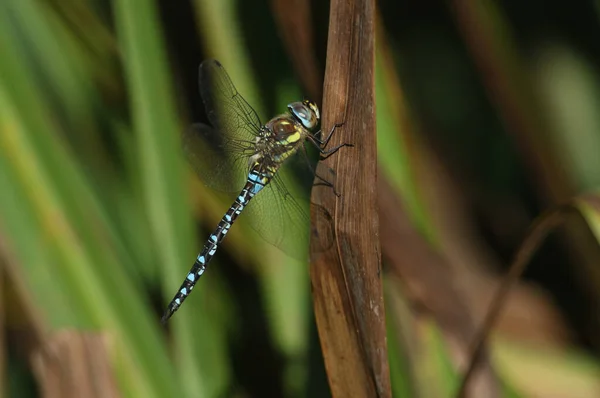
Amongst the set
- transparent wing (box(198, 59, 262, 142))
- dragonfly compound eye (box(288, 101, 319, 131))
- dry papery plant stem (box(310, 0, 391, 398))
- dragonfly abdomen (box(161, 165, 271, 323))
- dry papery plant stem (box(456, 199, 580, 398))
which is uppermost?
transparent wing (box(198, 59, 262, 142))

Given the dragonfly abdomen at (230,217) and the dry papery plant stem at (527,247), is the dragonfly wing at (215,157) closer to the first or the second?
the dragonfly abdomen at (230,217)

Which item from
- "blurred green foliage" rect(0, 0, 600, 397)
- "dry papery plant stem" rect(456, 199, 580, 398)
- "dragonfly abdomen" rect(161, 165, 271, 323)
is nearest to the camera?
"dry papery plant stem" rect(456, 199, 580, 398)

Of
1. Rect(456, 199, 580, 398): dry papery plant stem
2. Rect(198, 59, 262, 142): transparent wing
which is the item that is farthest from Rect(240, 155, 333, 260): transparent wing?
Rect(456, 199, 580, 398): dry papery plant stem

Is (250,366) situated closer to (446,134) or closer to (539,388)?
(539,388)

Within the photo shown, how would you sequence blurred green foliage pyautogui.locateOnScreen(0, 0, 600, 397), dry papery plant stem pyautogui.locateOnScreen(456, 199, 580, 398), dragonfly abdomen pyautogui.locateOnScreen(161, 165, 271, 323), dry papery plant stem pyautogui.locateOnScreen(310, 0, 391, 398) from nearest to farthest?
1. dry papery plant stem pyautogui.locateOnScreen(310, 0, 391, 398)
2. dry papery plant stem pyautogui.locateOnScreen(456, 199, 580, 398)
3. blurred green foliage pyautogui.locateOnScreen(0, 0, 600, 397)
4. dragonfly abdomen pyautogui.locateOnScreen(161, 165, 271, 323)

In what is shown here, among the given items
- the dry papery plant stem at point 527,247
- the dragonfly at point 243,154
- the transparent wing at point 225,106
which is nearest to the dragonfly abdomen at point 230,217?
the dragonfly at point 243,154

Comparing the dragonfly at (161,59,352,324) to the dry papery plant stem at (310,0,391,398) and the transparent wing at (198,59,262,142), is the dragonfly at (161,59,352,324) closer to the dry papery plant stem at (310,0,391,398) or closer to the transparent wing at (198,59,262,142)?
the transparent wing at (198,59,262,142)

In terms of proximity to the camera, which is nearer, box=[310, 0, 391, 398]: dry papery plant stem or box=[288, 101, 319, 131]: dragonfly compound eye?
box=[310, 0, 391, 398]: dry papery plant stem

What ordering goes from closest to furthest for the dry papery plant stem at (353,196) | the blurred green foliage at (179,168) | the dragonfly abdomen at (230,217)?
the dry papery plant stem at (353,196) < the blurred green foliage at (179,168) < the dragonfly abdomen at (230,217)

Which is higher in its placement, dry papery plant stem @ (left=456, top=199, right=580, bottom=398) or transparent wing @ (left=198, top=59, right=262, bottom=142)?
transparent wing @ (left=198, top=59, right=262, bottom=142)
